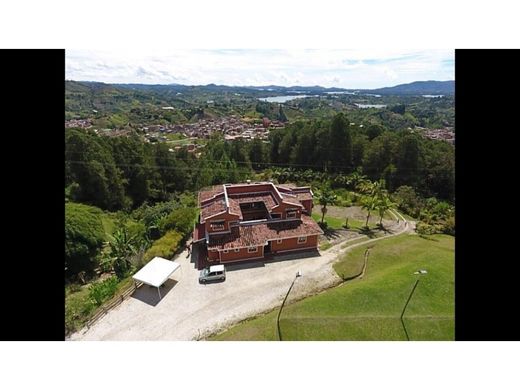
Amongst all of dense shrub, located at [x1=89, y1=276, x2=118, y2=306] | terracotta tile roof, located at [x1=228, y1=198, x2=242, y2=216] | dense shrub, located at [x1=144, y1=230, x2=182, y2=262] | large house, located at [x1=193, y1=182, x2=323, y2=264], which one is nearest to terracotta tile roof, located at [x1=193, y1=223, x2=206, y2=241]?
large house, located at [x1=193, y1=182, x2=323, y2=264]

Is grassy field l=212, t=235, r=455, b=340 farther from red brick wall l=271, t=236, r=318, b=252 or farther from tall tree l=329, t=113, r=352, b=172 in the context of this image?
tall tree l=329, t=113, r=352, b=172

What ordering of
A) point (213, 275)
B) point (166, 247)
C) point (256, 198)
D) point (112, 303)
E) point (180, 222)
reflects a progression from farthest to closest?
1. point (256, 198)
2. point (180, 222)
3. point (166, 247)
4. point (213, 275)
5. point (112, 303)

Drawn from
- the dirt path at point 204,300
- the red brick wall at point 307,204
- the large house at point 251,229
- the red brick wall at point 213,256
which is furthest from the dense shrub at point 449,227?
the red brick wall at point 213,256

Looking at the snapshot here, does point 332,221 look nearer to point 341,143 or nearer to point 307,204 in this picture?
point 307,204

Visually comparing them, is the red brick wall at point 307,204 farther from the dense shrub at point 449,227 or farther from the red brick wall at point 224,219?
the dense shrub at point 449,227

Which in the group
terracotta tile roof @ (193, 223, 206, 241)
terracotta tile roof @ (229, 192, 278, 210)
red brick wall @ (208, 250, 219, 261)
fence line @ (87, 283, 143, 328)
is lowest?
fence line @ (87, 283, 143, 328)

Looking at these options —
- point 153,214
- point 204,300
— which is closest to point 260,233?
point 204,300

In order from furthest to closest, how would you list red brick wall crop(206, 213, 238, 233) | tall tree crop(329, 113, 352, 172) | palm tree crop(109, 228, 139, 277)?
tall tree crop(329, 113, 352, 172) < palm tree crop(109, 228, 139, 277) < red brick wall crop(206, 213, 238, 233)

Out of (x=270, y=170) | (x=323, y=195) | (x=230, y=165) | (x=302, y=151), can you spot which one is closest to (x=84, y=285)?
(x=323, y=195)
